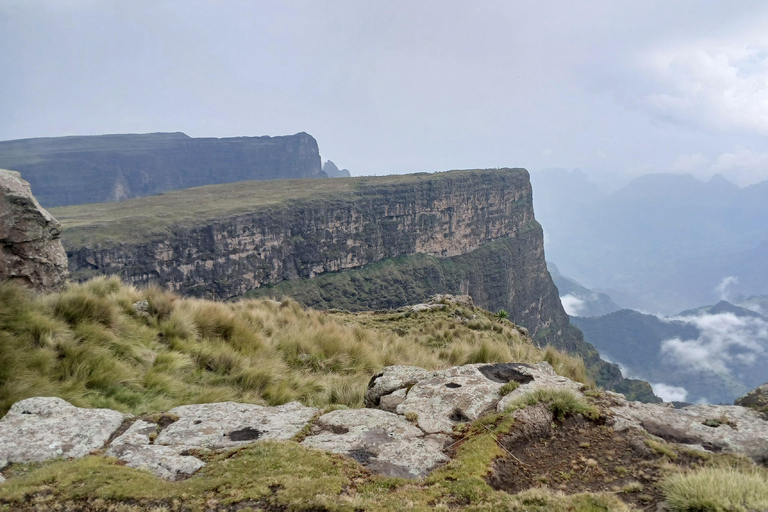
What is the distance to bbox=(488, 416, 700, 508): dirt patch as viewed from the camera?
8.91ft

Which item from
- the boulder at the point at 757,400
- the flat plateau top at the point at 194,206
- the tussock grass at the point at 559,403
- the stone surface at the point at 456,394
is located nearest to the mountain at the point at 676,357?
the flat plateau top at the point at 194,206

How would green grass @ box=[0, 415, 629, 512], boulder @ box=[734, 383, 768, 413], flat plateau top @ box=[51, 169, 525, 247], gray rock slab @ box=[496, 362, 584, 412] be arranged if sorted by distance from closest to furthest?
green grass @ box=[0, 415, 629, 512] → gray rock slab @ box=[496, 362, 584, 412] → boulder @ box=[734, 383, 768, 413] → flat plateau top @ box=[51, 169, 525, 247]

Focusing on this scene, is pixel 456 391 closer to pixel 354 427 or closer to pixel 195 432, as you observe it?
pixel 354 427

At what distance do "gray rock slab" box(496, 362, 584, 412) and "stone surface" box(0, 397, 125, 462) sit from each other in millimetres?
3532

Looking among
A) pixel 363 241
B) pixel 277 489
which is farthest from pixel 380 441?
pixel 363 241

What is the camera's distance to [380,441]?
3.35 m

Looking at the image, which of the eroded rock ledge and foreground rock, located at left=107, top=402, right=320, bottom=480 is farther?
the eroded rock ledge

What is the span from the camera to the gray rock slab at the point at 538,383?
13.2 ft

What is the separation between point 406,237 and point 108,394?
94.6 meters

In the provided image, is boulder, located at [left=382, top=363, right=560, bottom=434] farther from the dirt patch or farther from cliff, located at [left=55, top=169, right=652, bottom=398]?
cliff, located at [left=55, top=169, right=652, bottom=398]

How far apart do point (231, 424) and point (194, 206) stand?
9201 centimetres

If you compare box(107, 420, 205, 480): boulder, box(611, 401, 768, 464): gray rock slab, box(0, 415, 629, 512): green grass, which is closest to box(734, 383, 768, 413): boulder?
box(611, 401, 768, 464): gray rock slab

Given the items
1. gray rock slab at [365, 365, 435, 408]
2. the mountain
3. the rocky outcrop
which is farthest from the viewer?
the mountain

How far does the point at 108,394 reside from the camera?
457 centimetres
